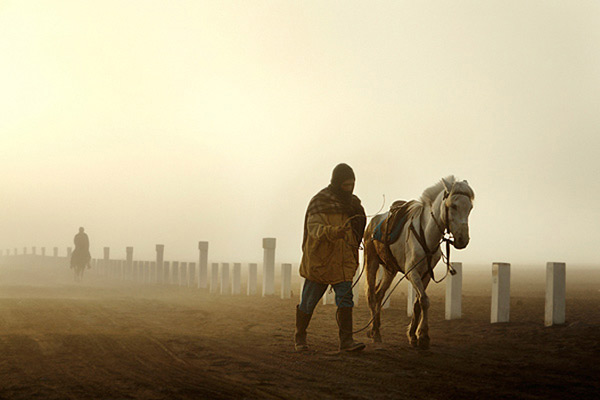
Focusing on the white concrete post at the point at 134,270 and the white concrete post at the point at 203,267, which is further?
the white concrete post at the point at 134,270

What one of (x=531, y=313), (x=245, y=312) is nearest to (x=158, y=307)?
(x=245, y=312)

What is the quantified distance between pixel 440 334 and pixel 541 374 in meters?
3.96

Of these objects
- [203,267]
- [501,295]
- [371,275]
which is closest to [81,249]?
[203,267]

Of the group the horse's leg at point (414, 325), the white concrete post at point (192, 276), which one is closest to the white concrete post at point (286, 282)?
the white concrete post at point (192, 276)

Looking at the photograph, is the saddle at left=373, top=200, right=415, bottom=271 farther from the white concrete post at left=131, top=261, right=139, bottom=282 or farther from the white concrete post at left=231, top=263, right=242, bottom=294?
the white concrete post at left=131, top=261, right=139, bottom=282

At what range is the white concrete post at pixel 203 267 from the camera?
27.0 metres

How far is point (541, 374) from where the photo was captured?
718 cm

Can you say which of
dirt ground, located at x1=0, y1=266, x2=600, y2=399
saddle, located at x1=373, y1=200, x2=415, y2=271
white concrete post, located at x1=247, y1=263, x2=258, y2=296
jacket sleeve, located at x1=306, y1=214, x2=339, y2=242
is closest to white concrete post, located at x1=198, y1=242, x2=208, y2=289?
white concrete post, located at x1=247, y1=263, x2=258, y2=296

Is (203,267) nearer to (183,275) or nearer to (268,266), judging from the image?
(183,275)

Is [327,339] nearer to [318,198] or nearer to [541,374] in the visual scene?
[318,198]

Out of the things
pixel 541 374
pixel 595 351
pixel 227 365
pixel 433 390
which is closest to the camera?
pixel 433 390

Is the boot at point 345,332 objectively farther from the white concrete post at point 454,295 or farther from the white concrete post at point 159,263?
the white concrete post at point 159,263

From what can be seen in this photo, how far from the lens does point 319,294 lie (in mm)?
8945

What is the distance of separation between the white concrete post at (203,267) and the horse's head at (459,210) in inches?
740
